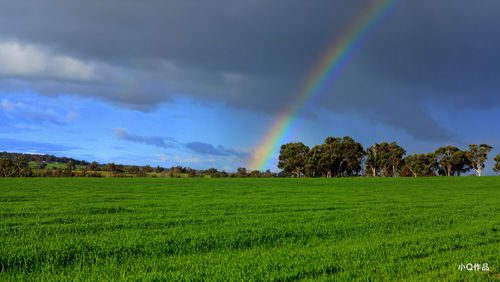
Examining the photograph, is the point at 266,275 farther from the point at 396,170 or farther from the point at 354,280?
the point at 396,170

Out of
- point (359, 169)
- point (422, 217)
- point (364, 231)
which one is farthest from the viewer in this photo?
point (359, 169)

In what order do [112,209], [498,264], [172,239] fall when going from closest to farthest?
[498,264] → [172,239] → [112,209]

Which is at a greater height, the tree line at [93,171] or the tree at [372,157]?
the tree at [372,157]

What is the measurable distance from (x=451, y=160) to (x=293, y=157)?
1913 inches

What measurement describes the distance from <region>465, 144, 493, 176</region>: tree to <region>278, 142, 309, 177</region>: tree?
50.4 m

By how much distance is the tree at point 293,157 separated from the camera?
103688 millimetres

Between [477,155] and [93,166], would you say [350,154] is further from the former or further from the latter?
[93,166]

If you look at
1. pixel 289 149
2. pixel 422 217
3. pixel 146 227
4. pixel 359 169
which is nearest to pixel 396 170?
pixel 359 169

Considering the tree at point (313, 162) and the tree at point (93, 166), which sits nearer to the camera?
the tree at point (93, 166)

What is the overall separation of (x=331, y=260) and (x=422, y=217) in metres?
9.62

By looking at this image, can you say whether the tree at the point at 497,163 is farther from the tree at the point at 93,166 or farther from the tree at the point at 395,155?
the tree at the point at 93,166

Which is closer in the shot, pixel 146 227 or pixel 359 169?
pixel 146 227

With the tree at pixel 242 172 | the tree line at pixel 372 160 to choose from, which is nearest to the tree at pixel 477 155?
the tree line at pixel 372 160

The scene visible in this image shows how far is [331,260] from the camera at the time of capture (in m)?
7.05
